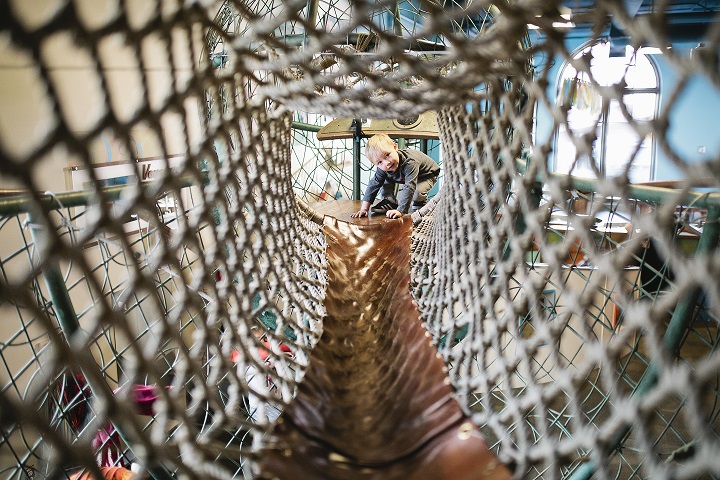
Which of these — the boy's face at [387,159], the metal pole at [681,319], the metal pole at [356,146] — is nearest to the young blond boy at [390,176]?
the boy's face at [387,159]

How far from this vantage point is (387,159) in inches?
82.0

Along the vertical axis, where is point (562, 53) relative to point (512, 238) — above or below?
above

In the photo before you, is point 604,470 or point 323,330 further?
point 323,330

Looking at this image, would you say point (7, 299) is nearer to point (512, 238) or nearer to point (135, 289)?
point (135, 289)

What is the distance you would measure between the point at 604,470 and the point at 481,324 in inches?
10.6

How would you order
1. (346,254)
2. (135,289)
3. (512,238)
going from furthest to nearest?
1. (346,254)
2. (512,238)
3. (135,289)

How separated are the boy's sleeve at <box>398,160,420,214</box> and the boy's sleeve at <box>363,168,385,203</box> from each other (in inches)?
3.7

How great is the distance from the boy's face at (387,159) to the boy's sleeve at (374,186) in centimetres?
3

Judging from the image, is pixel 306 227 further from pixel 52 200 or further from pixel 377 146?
pixel 377 146

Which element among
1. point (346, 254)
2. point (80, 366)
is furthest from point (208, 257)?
point (346, 254)

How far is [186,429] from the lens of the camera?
0.50 meters

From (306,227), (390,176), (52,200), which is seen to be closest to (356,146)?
(390,176)

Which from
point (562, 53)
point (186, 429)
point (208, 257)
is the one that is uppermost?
point (562, 53)

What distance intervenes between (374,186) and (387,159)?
117 mm
